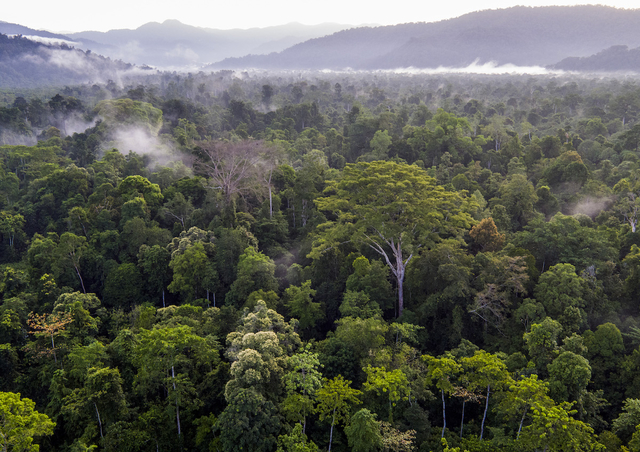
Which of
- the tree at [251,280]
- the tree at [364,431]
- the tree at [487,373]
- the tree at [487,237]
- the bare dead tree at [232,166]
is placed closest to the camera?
the tree at [364,431]

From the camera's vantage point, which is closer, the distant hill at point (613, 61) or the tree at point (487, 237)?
the tree at point (487, 237)

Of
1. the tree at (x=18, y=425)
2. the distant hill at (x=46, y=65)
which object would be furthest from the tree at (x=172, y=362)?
the distant hill at (x=46, y=65)

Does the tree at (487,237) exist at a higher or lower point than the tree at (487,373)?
higher

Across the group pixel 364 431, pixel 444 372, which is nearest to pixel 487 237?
pixel 444 372

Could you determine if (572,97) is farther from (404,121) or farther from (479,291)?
(479,291)

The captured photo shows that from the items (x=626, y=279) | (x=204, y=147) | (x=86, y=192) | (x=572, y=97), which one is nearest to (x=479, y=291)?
(x=626, y=279)

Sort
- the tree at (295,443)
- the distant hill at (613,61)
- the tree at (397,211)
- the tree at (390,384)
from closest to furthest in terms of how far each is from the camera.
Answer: the tree at (295,443), the tree at (390,384), the tree at (397,211), the distant hill at (613,61)

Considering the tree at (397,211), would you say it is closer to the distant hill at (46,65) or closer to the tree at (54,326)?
the tree at (54,326)
